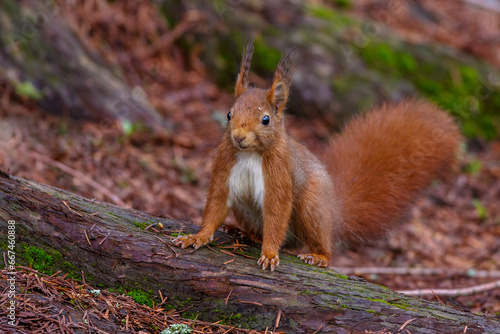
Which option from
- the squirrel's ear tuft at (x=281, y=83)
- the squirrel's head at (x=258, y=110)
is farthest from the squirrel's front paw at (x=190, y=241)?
the squirrel's ear tuft at (x=281, y=83)

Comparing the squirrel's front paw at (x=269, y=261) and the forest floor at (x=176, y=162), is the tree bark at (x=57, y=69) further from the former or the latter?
the squirrel's front paw at (x=269, y=261)

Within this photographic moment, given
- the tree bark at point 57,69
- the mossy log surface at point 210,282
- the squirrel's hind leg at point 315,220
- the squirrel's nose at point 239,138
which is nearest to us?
the mossy log surface at point 210,282

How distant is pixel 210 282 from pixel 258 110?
104 cm

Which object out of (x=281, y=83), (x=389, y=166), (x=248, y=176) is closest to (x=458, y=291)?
(x=389, y=166)

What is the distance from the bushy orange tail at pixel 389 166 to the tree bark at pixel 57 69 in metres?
2.88

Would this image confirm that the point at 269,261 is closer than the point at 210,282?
No

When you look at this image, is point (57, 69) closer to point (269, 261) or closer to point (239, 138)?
point (239, 138)

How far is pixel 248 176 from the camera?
3.06 metres

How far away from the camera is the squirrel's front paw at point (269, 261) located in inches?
112

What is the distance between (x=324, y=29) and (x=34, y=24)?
4.24 metres

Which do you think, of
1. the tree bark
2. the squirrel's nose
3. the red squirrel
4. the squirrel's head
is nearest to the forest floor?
the tree bark

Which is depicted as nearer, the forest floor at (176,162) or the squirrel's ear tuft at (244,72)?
the squirrel's ear tuft at (244,72)

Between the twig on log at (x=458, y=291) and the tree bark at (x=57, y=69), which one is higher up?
the tree bark at (x=57, y=69)

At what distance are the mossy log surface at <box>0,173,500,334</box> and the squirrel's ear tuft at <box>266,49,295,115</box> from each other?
1036 mm
